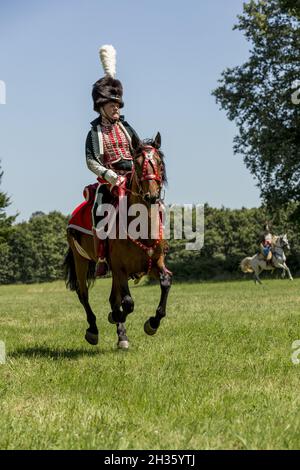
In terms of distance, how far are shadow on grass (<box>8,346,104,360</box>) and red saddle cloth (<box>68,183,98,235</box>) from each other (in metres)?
1.88

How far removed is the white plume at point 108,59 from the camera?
31.5 feet

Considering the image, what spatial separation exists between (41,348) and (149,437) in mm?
5915

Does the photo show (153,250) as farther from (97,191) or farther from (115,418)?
(115,418)

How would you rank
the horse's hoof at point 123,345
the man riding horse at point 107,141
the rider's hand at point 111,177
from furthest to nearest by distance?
1. the horse's hoof at point 123,345
2. the man riding horse at point 107,141
3. the rider's hand at point 111,177

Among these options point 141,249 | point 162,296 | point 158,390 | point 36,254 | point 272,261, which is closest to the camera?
point 158,390

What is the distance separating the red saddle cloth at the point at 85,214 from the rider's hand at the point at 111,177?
0.83m

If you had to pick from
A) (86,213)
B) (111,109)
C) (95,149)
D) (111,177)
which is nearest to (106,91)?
(111,109)

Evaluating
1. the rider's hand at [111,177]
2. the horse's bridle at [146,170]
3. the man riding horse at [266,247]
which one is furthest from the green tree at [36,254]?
the horse's bridle at [146,170]

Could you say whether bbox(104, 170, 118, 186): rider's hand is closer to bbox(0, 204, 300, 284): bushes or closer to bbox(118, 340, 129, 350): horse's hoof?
bbox(118, 340, 129, 350): horse's hoof

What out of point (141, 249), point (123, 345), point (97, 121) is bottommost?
point (123, 345)

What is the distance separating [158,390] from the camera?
19.4 ft

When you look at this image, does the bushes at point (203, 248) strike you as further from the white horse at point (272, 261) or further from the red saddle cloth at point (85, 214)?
the red saddle cloth at point (85, 214)

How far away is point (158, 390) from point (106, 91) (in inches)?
203

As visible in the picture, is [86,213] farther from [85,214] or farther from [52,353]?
[52,353]
